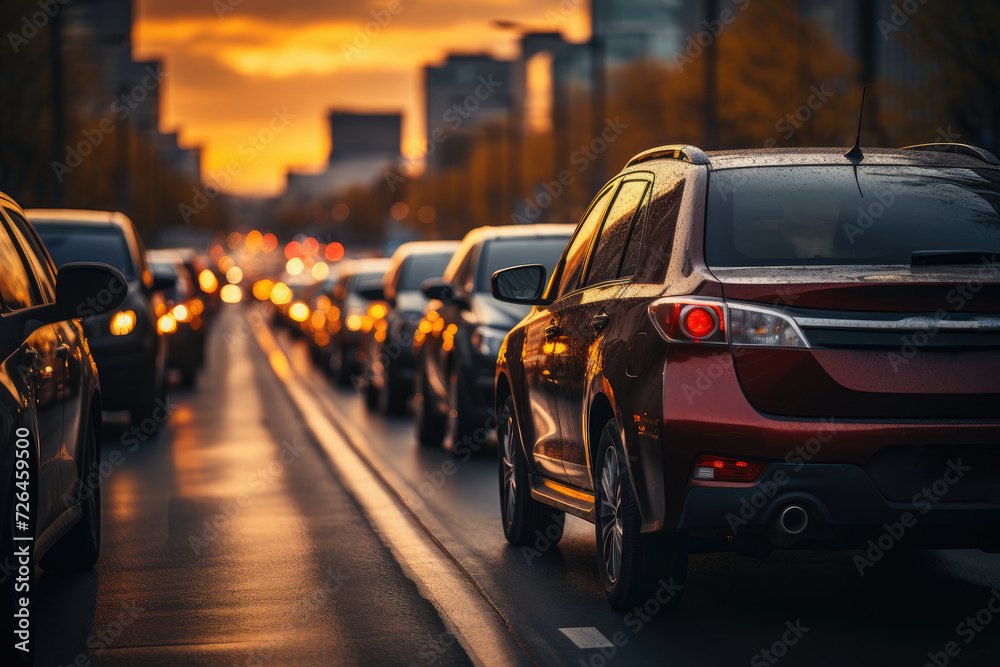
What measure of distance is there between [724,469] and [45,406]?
99.3 inches

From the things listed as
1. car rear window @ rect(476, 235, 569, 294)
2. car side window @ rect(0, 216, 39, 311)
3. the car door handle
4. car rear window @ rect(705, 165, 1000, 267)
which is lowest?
car rear window @ rect(476, 235, 569, 294)

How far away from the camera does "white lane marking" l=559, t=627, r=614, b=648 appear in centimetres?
618

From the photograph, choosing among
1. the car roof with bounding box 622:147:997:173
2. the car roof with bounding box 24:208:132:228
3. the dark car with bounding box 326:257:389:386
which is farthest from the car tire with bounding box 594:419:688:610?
the dark car with bounding box 326:257:389:386

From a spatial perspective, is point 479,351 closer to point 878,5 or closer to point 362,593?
point 362,593

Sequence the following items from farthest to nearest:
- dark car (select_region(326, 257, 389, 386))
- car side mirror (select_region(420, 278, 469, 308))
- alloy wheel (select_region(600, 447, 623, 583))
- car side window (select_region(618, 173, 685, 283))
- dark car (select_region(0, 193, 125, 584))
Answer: dark car (select_region(326, 257, 389, 386))
car side mirror (select_region(420, 278, 469, 308))
alloy wheel (select_region(600, 447, 623, 583))
car side window (select_region(618, 173, 685, 283))
dark car (select_region(0, 193, 125, 584))

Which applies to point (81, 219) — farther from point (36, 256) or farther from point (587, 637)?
point (587, 637)

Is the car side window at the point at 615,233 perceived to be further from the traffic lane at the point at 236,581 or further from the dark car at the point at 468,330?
the dark car at the point at 468,330

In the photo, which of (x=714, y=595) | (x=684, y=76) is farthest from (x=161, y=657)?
(x=684, y=76)

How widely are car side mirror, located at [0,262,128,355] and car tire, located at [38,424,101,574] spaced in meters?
0.87

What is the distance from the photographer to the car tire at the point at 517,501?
8.42 meters

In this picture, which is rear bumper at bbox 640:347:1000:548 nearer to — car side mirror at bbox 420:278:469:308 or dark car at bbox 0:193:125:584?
dark car at bbox 0:193:125:584

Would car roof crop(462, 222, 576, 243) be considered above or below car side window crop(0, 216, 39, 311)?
below

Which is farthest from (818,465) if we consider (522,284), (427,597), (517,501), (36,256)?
(36,256)

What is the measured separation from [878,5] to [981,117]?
40.8 m
